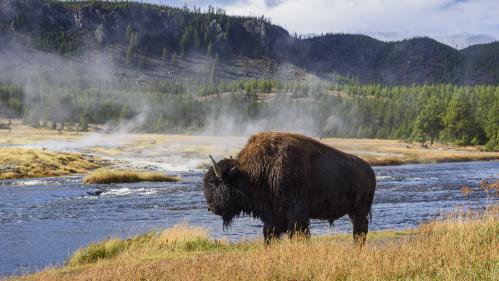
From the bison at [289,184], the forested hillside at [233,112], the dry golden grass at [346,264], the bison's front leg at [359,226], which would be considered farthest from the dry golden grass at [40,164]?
the forested hillside at [233,112]

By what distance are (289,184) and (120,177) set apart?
40.4 m

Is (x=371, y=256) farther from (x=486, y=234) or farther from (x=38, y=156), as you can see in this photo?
(x=38, y=156)

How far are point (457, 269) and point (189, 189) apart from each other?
112ft

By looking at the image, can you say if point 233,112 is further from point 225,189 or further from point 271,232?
point 271,232

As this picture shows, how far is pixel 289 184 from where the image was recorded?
970cm

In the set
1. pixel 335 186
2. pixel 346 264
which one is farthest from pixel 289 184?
pixel 346 264

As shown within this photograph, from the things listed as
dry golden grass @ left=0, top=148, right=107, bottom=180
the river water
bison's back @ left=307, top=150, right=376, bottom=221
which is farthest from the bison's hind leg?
dry golden grass @ left=0, top=148, right=107, bottom=180

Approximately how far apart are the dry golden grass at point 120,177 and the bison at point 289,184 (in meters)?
37.9

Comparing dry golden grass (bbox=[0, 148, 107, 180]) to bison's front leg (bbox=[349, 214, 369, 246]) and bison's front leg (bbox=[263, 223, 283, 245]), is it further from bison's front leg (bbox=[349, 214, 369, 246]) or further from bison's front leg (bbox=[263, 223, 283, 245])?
bison's front leg (bbox=[349, 214, 369, 246])

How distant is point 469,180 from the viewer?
43781 millimetres

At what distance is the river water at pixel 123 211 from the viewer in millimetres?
20125

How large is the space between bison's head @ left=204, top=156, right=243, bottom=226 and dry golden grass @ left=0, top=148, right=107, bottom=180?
4401cm

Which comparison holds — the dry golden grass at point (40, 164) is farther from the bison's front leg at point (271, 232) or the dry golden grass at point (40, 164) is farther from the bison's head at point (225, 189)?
the bison's front leg at point (271, 232)

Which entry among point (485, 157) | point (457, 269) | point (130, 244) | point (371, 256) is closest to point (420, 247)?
point (371, 256)
